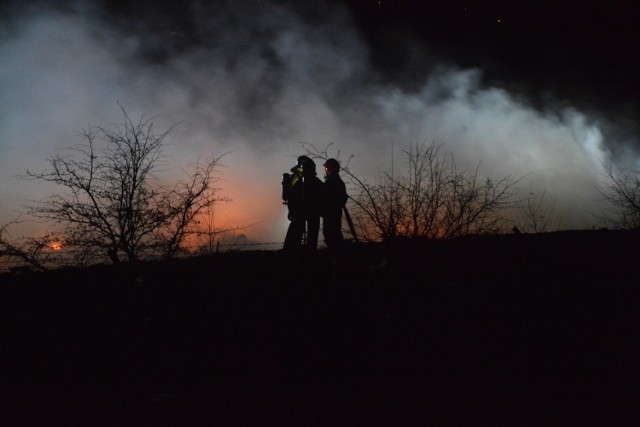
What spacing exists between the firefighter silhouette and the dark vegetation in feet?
1.46

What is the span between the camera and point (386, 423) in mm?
3242

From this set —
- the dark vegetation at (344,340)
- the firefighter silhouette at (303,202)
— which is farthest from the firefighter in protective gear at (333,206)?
the dark vegetation at (344,340)

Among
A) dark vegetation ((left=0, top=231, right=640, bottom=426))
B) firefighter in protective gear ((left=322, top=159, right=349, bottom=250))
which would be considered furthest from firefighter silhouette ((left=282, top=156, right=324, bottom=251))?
dark vegetation ((left=0, top=231, right=640, bottom=426))

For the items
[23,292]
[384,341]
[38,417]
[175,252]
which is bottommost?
[38,417]

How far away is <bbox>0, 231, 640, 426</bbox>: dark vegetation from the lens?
3.57 metres

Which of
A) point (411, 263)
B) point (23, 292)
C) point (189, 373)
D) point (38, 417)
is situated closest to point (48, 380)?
point (38, 417)

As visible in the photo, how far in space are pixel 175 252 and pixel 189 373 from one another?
643 centimetres

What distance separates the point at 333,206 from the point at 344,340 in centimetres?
262

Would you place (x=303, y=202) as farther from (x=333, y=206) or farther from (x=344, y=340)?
(x=344, y=340)

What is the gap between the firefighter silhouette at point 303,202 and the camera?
7043mm

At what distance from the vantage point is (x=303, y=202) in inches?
277

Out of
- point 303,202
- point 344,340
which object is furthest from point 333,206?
point 344,340

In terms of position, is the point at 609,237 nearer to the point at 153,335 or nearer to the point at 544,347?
the point at 544,347

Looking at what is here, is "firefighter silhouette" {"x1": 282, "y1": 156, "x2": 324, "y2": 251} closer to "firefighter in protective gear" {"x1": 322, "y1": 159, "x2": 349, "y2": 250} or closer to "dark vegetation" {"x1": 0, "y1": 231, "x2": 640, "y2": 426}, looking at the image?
"firefighter in protective gear" {"x1": 322, "y1": 159, "x2": 349, "y2": 250}
